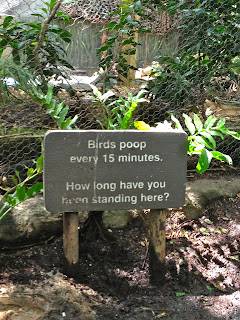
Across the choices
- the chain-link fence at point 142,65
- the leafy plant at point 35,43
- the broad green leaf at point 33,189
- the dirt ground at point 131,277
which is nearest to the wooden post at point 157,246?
the dirt ground at point 131,277

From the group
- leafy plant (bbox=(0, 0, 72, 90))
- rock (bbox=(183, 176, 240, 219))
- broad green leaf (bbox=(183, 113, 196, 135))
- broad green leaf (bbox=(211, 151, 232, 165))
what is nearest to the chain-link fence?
leafy plant (bbox=(0, 0, 72, 90))

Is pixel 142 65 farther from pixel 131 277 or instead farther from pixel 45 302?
pixel 45 302

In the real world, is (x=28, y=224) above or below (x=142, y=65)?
below

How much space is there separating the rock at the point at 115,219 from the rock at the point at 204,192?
0.40m

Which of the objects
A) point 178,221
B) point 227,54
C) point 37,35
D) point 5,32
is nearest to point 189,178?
point 178,221

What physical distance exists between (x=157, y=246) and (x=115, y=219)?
18.9 inches

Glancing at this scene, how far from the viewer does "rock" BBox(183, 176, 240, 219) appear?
2408 mm

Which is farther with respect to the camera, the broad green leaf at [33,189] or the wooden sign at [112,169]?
the broad green leaf at [33,189]

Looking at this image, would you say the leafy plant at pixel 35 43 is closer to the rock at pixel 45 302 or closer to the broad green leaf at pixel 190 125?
the broad green leaf at pixel 190 125

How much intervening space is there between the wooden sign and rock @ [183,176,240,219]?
0.76 meters

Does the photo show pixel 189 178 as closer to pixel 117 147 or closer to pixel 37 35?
pixel 117 147

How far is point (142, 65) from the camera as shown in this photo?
3.08 metres

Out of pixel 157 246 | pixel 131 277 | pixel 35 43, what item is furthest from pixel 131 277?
pixel 35 43

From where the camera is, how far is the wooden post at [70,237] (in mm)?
1705
